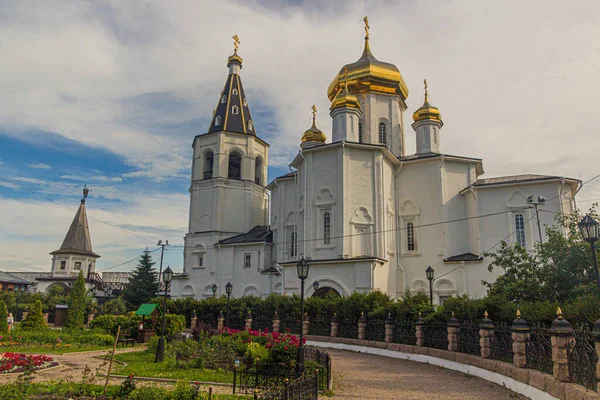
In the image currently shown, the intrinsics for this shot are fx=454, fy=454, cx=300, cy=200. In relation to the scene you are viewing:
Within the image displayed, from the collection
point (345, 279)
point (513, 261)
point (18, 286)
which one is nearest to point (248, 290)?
point (345, 279)

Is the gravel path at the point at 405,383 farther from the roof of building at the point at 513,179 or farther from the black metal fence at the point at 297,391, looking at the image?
the roof of building at the point at 513,179

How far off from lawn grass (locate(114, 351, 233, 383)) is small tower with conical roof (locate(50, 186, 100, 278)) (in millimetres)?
42683

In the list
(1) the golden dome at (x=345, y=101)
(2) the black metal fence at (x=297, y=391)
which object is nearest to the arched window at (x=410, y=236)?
(1) the golden dome at (x=345, y=101)

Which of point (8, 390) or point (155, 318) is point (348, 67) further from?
point (8, 390)

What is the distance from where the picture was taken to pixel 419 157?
2795cm

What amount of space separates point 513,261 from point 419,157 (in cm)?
1215

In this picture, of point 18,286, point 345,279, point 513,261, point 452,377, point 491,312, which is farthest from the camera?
point 18,286

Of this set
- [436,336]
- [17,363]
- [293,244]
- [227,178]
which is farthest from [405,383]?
[227,178]

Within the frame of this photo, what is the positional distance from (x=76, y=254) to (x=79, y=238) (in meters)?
1.99

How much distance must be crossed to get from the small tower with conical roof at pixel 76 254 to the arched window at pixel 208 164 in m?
23.2

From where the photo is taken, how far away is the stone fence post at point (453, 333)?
12297mm

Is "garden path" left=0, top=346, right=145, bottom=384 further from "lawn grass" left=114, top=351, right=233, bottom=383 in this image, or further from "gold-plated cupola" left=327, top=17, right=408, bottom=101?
"gold-plated cupola" left=327, top=17, right=408, bottom=101

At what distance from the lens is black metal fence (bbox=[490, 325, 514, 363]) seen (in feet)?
32.6

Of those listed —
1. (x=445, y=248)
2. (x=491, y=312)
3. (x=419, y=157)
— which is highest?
(x=419, y=157)
